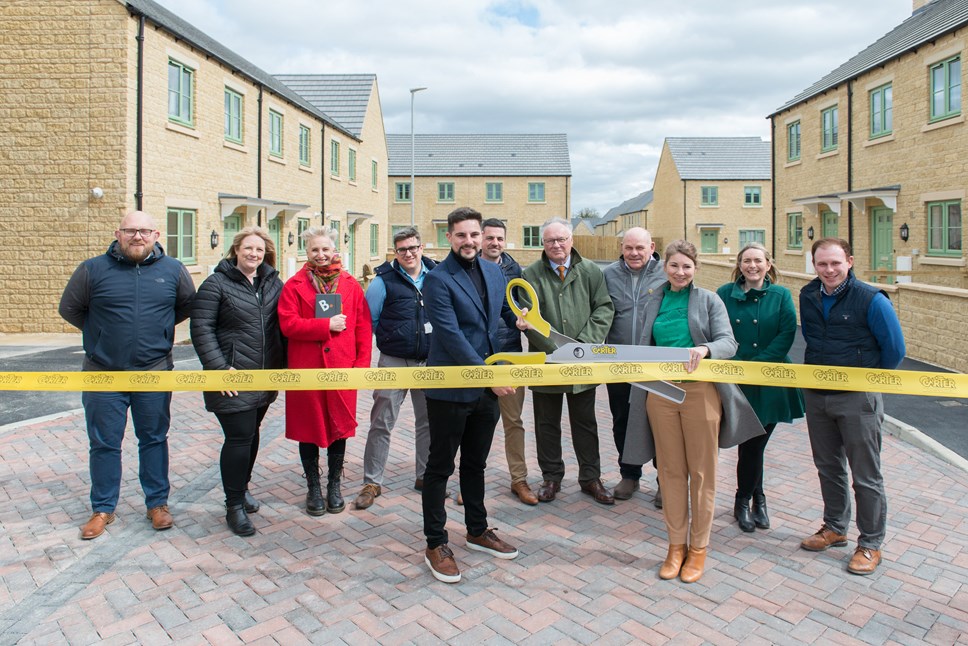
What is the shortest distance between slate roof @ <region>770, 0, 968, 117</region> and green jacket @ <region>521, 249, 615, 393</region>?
1469 centimetres

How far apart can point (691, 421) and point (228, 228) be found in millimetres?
17470

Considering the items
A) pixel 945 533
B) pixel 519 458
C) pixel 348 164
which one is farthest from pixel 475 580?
pixel 348 164

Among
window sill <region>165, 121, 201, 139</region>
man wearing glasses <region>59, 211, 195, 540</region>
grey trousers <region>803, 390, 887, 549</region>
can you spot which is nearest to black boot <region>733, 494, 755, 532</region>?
grey trousers <region>803, 390, 887, 549</region>

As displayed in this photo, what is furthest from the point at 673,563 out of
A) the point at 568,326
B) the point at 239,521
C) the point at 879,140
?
the point at 879,140

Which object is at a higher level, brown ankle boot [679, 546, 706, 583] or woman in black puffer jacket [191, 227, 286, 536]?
woman in black puffer jacket [191, 227, 286, 536]

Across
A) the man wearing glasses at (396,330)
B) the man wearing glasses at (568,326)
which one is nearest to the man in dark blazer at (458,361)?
the man wearing glasses at (568,326)

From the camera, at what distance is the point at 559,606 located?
13.0ft

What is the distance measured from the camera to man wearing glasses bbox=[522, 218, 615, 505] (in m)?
5.52

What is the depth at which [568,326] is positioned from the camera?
554 centimetres

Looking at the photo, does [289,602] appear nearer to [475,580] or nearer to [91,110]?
[475,580]

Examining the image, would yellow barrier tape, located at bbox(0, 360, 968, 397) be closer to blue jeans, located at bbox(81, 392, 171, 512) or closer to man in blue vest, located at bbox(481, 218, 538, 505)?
blue jeans, located at bbox(81, 392, 171, 512)

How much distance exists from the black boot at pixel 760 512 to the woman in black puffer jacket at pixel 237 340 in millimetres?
3557

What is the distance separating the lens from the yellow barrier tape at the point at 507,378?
431cm

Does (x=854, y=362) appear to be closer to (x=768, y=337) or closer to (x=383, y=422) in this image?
(x=768, y=337)
